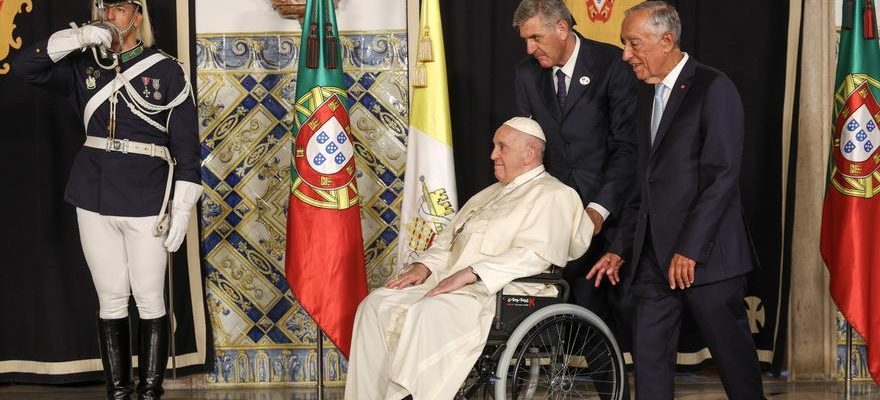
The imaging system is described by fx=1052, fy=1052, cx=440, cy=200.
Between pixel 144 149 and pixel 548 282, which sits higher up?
pixel 144 149

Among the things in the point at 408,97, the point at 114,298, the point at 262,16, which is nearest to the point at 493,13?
the point at 408,97

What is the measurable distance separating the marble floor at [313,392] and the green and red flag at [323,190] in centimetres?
54

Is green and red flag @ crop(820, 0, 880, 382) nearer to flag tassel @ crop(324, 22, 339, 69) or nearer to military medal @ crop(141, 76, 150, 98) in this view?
flag tassel @ crop(324, 22, 339, 69)

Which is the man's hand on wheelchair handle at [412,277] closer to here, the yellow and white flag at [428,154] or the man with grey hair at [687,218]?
the yellow and white flag at [428,154]

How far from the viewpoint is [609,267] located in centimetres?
358

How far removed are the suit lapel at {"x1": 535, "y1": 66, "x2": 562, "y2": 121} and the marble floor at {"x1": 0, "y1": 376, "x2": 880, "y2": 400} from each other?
144cm

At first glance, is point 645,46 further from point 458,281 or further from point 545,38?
point 458,281

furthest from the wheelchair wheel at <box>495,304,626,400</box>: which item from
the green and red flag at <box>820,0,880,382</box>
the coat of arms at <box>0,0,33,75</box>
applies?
the coat of arms at <box>0,0,33,75</box>

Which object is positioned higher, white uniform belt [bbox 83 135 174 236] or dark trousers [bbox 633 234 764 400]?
white uniform belt [bbox 83 135 174 236]

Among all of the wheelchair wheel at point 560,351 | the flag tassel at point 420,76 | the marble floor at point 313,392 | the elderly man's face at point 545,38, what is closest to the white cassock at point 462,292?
the wheelchair wheel at point 560,351

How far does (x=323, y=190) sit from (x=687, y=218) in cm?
152

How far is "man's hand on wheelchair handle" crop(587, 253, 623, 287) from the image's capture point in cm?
357

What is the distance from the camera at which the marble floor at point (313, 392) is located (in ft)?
14.7

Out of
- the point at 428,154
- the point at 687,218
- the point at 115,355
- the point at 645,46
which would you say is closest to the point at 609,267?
the point at 687,218
